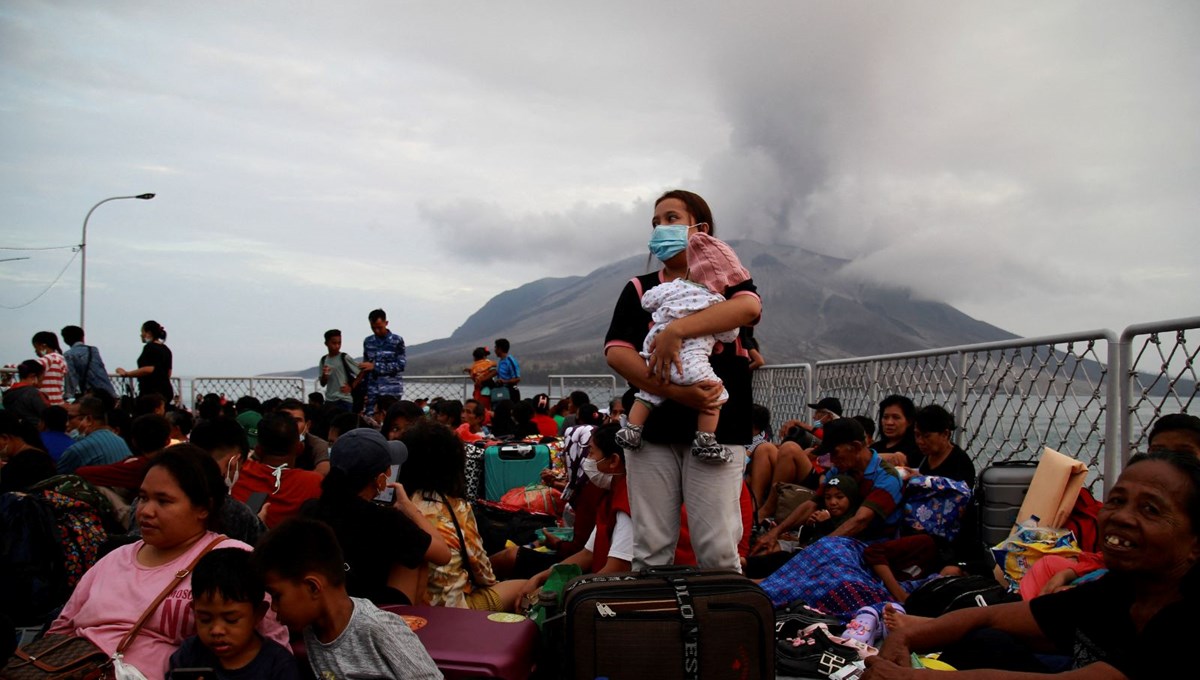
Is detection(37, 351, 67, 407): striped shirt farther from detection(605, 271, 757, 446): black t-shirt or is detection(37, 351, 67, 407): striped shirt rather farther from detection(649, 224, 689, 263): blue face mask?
detection(649, 224, 689, 263): blue face mask

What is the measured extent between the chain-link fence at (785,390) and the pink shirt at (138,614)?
7.65 m

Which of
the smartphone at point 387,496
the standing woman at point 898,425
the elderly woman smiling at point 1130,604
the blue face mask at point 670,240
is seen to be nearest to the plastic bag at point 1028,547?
the elderly woman smiling at point 1130,604

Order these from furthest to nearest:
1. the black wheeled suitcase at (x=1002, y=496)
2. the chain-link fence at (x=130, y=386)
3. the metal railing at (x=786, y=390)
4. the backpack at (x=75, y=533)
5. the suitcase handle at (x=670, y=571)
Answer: the chain-link fence at (x=130, y=386)
the metal railing at (x=786, y=390)
the black wheeled suitcase at (x=1002, y=496)
the backpack at (x=75, y=533)
the suitcase handle at (x=670, y=571)

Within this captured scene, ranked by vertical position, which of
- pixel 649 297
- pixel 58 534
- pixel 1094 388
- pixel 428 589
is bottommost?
pixel 428 589

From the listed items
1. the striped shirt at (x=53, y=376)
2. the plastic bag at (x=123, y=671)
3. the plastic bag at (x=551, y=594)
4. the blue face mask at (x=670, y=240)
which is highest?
the blue face mask at (x=670, y=240)

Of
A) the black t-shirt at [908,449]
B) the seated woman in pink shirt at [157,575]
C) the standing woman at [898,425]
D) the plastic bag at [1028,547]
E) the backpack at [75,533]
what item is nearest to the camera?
the seated woman in pink shirt at [157,575]

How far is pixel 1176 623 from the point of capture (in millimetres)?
2006

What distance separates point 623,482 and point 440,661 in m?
1.35

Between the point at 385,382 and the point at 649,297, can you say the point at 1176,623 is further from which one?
the point at 385,382

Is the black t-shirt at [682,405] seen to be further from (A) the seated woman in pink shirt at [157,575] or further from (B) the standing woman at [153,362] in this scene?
(B) the standing woman at [153,362]

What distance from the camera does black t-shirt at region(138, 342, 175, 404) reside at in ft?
30.7

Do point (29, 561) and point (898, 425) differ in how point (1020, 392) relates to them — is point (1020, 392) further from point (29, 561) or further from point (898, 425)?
point (29, 561)

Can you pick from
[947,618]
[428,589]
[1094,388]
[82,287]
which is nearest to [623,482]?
[428,589]

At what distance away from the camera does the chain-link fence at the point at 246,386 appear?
14.1 metres
